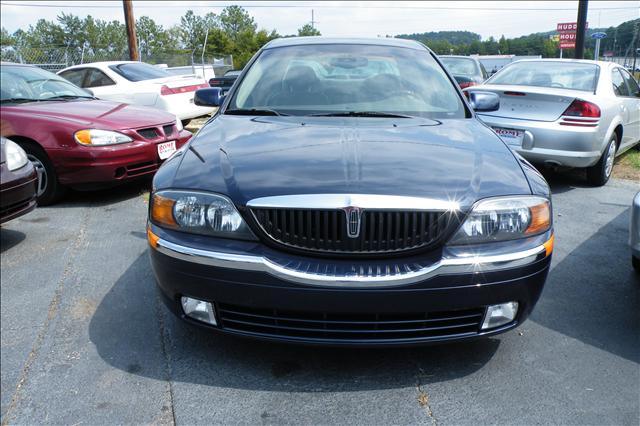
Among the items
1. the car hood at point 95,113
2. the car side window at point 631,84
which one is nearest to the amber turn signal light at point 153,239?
the car hood at point 95,113

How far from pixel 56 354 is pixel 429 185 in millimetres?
1880

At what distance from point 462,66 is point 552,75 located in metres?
7.12

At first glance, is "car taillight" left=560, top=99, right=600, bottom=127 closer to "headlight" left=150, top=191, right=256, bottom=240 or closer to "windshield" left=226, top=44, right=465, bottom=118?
"windshield" left=226, top=44, right=465, bottom=118

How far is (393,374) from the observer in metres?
2.43

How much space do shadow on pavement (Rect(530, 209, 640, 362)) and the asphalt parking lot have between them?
1 centimetres

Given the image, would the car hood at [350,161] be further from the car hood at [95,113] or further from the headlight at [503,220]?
the car hood at [95,113]

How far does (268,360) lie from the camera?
8.32 ft

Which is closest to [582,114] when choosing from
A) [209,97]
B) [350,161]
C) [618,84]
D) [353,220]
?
[618,84]

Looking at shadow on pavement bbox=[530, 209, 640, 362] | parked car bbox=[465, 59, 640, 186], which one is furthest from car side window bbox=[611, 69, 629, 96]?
shadow on pavement bbox=[530, 209, 640, 362]

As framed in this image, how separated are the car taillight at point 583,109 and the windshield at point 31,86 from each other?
5.45m

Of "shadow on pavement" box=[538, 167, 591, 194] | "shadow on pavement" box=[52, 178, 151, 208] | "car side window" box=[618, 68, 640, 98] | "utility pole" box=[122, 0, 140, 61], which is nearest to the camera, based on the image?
"shadow on pavement" box=[52, 178, 151, 208]

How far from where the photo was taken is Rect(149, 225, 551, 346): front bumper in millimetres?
2113

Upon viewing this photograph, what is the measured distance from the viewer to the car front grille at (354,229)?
7.03 ft

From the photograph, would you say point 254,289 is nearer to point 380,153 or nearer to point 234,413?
point 234,413
